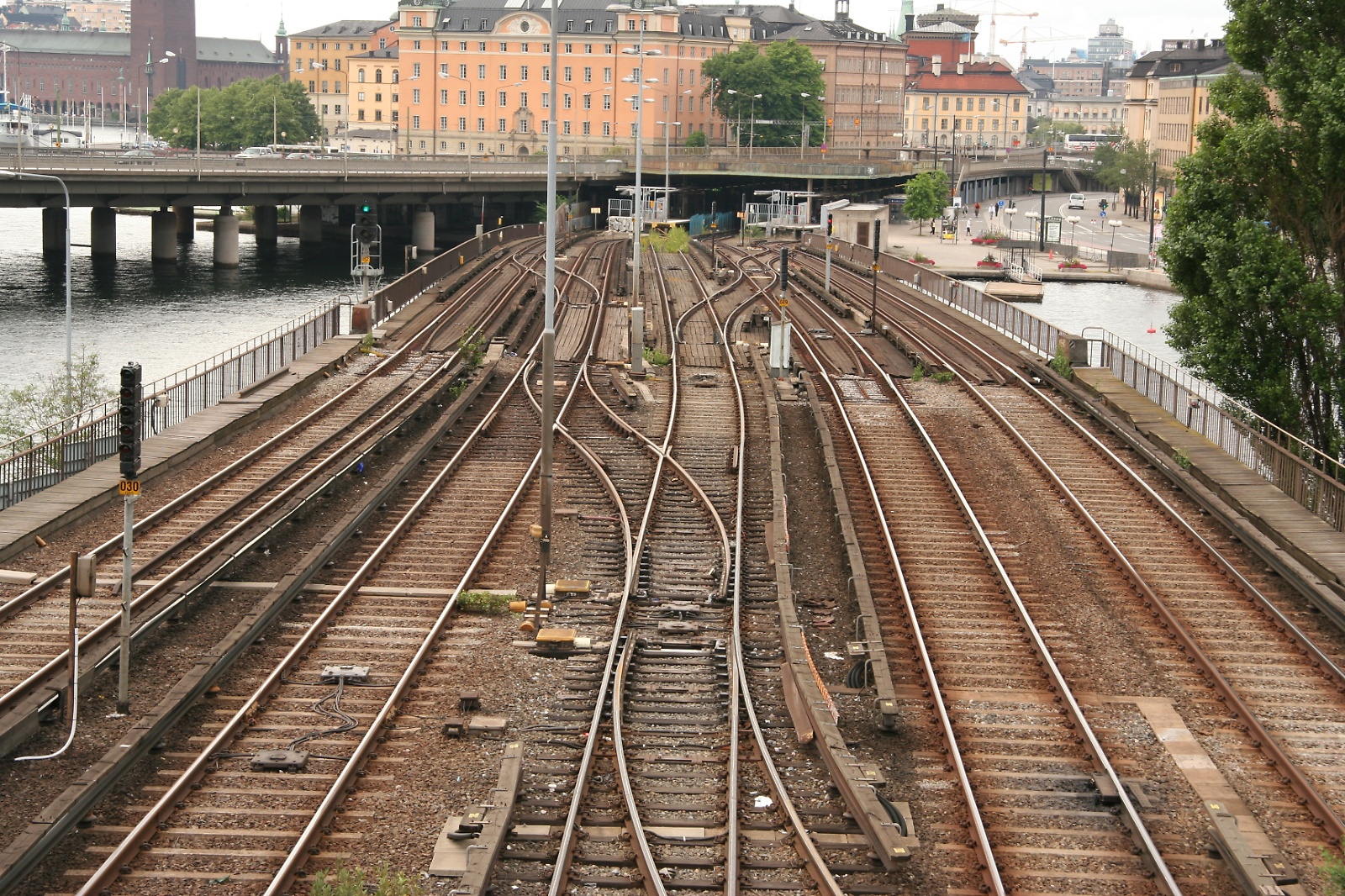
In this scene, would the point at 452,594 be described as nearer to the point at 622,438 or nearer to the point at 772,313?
the point at 622,438

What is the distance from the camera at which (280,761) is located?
50.0 feet

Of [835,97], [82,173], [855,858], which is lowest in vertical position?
[855,858]

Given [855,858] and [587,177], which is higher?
[587,177]

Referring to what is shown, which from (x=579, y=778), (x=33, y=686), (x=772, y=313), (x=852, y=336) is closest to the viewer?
(x=579, y=778)

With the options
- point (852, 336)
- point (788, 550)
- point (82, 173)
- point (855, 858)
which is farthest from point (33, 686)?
point (82, 173)

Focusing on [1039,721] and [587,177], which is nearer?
[1039,721]

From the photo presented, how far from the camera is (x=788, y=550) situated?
23172 millimetres

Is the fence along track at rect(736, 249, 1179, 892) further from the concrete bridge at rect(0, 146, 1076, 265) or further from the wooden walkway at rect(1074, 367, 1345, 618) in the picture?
the concrete bridge at rect(0, 146, 1076, 265)

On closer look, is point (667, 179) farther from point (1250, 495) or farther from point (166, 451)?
point (1250, 495)

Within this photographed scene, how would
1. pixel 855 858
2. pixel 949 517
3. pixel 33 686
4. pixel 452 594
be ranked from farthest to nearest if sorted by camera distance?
pixel 949 517 → pixel 452 594 → pixel 33 686 → pixel 855 858

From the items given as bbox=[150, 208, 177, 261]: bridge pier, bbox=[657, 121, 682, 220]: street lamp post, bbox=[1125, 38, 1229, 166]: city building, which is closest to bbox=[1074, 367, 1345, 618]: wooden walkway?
bbox=[657, 121, 682, 220]: street lamp post

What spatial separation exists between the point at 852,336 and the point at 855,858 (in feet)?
115

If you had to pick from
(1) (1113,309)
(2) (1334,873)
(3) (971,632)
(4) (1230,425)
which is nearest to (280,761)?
(3) (971,632)

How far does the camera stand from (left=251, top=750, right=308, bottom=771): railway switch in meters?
15.2
